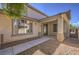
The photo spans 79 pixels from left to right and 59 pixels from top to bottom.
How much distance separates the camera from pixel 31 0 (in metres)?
6.39

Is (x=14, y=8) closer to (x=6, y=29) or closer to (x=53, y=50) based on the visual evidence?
(x=6, y=29)

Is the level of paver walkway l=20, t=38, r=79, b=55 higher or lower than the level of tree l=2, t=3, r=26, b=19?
lower

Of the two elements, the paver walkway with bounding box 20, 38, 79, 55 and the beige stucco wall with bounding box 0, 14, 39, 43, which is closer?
the paver walkway with bounding box 20, 38, 79, 55

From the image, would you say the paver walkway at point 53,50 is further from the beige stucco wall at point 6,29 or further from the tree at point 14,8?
the beige stucco wall at point 6,29

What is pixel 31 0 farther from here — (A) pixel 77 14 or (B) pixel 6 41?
(B) pixel 6 41

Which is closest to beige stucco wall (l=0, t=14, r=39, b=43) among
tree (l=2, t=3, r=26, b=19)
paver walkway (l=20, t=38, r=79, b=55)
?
tree (l=2, t=3, r=26, b=19)

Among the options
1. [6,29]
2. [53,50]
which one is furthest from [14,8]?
[53,50]

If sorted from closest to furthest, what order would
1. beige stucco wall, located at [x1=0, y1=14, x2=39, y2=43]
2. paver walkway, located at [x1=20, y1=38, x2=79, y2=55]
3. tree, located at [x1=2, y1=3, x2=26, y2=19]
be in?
tree, located at [x1=2, y1=3, x2=26, y2=19]
paver walkway, located at [x1=20, y1=38, x2=79, y2=55]
beige stucco wall, located at [x1=0, y1=14, x2=39, y2=43]

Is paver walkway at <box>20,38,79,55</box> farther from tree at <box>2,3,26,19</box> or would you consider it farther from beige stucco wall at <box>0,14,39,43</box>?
beige stucco wall at <box>0,14,39,43</box>

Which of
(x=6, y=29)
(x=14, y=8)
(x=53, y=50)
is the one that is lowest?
(x=53, y=50)
